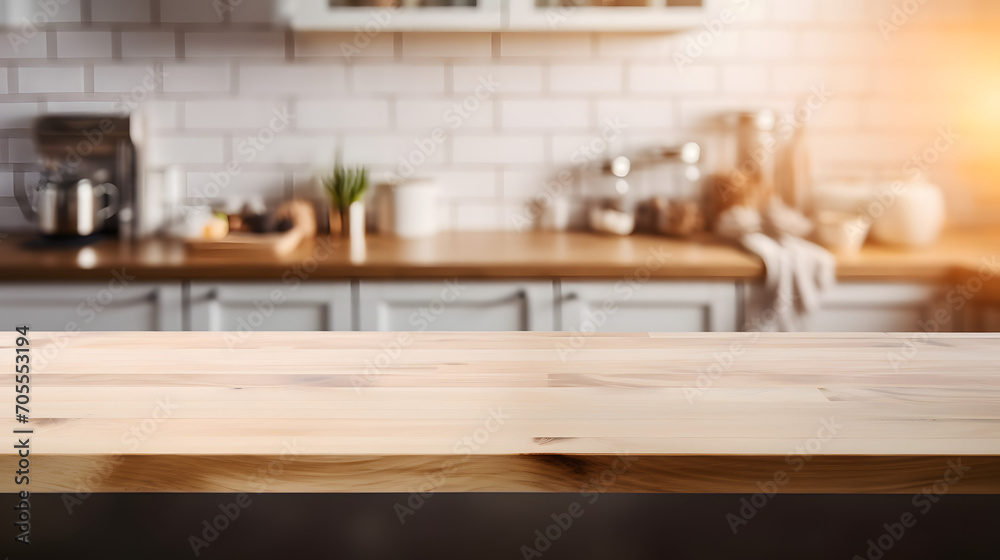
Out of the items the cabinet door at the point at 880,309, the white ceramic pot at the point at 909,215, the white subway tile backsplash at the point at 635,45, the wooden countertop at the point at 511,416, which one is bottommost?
the cabinet door at the point at 880,309

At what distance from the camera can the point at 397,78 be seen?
2826mm

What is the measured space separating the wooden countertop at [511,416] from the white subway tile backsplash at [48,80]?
2090 millimetres

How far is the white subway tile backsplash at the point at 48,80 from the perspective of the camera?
2801 mm

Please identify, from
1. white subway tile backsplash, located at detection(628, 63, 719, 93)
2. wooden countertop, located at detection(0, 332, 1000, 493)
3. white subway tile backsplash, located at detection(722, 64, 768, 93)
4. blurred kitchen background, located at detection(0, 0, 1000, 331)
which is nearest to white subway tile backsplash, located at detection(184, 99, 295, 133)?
blurred kitchen background, located at detection(0, 0, 1000, 331)

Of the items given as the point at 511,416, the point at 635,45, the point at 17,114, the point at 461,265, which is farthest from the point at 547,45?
the point at 511,416

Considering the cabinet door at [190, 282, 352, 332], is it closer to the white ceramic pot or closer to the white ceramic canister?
the white ceramic canister

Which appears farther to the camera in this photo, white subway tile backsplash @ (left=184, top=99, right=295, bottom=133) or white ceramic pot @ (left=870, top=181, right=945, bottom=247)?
white subway tile backsplash @ (left=184, top=99, right=295, bottom=133)

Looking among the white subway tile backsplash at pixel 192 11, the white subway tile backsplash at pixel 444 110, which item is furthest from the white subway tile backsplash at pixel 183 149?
the white subway tile backsplash at pixel 444 110

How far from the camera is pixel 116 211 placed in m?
2.72

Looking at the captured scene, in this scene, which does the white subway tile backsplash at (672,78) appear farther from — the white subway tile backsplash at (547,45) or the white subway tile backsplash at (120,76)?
Result: the white subway tile backsplash at (120,76)

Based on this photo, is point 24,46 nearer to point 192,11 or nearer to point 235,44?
point 192,11

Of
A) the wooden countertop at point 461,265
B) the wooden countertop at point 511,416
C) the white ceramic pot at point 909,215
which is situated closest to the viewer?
the wooden countertop at point 511,416

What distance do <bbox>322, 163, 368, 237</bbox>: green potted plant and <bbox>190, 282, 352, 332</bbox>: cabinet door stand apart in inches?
16.7

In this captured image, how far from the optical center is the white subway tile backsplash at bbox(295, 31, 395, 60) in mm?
2795
